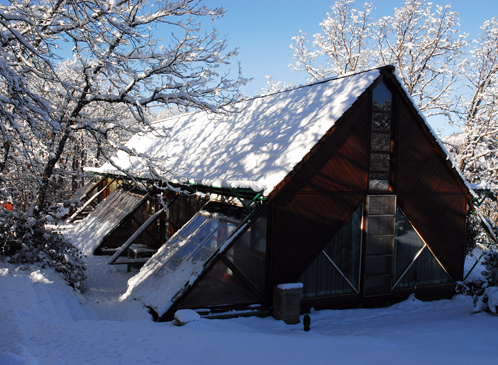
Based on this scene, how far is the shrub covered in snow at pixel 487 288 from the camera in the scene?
8.04m

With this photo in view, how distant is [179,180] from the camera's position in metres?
10.2

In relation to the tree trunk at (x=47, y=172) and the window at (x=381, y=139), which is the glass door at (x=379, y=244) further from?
the tree trunk at (x=47, y=172)

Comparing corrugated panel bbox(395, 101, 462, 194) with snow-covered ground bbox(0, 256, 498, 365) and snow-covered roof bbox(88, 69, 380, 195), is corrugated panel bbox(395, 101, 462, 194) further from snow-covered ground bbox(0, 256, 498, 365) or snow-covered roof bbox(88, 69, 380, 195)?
snow-covered ground bbox(0, 256, 498, 365)

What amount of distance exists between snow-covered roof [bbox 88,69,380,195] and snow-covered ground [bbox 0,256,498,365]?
8.95ft

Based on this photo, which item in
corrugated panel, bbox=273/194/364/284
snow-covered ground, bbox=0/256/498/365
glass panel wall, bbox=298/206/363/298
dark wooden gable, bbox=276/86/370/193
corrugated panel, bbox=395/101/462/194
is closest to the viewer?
snow-covered ground, bbox=0/256/498/365

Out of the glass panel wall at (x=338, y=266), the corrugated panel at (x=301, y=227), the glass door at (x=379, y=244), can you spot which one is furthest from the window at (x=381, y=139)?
the corrugated panel at (x=301, y=227)

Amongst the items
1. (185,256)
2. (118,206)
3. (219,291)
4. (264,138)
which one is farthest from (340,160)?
(118,206)

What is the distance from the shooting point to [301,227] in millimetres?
8211

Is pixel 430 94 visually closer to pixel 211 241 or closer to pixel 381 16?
pixel 381 16

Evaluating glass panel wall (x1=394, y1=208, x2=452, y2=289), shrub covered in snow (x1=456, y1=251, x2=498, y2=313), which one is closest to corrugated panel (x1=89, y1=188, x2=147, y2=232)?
glass panel wall (x1=394, y1=208, x2=452, y2=289)

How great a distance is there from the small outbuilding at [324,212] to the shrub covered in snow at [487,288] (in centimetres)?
117

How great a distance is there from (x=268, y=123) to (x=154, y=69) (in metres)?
3.53

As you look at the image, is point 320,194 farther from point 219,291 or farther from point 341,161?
point 219,291

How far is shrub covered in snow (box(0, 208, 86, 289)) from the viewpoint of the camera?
9.09 metres
